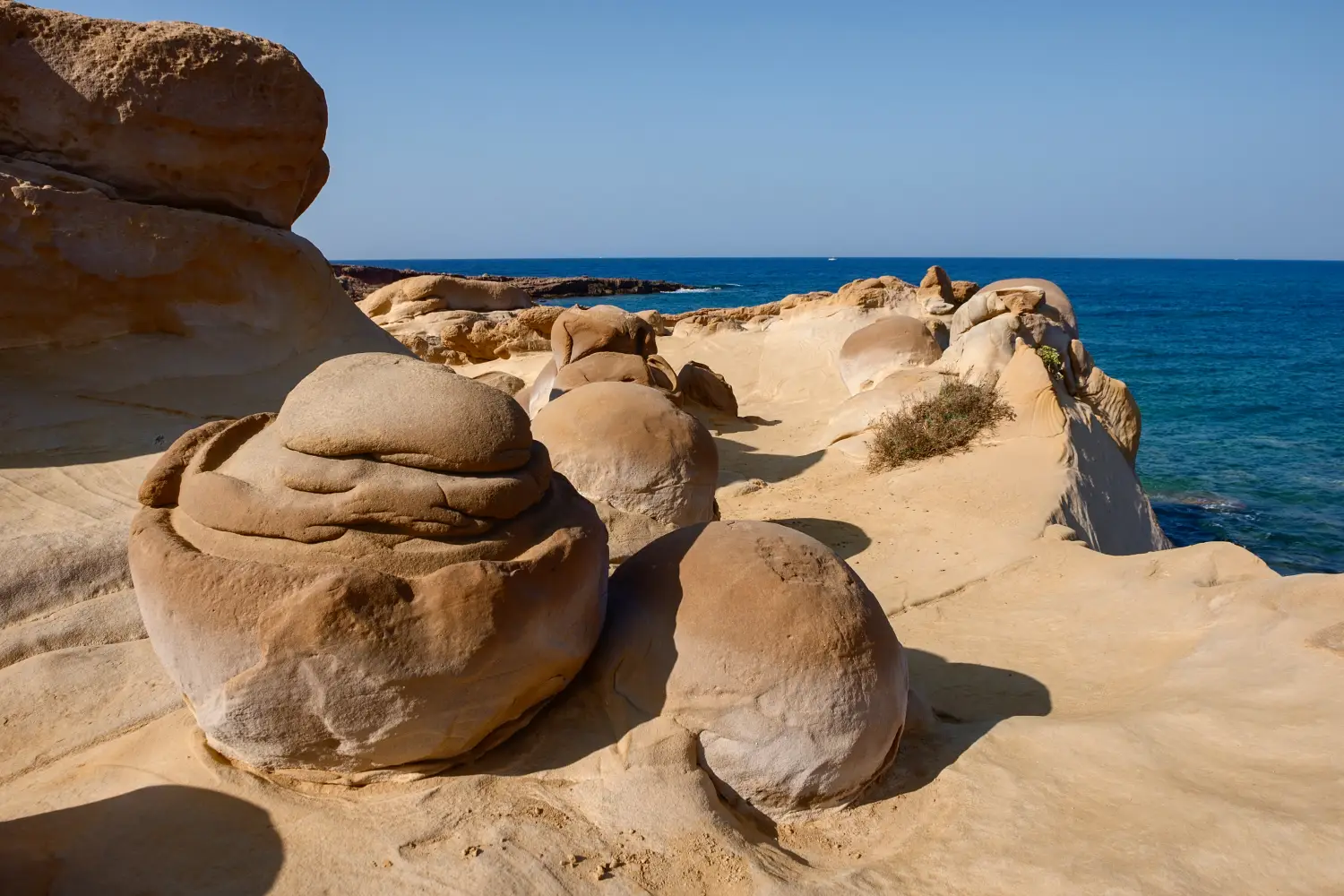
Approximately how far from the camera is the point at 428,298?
52.0 feet

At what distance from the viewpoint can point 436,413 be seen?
2.82 metres

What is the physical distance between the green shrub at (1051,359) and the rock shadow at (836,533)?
3735 mm

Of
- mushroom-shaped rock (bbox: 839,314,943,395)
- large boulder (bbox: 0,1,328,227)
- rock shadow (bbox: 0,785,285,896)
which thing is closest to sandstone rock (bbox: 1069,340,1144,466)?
mushroom-shaped rock (bbox: 839,314,943,395)

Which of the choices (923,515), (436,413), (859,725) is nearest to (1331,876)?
(859,725)

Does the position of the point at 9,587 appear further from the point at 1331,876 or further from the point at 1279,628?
the point at 1279,628

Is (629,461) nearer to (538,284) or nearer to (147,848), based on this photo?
(147,848)

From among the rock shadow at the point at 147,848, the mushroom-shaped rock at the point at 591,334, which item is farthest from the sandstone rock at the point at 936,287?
the rock shadow at the point at 147,848

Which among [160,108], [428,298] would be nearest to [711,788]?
[160,108]

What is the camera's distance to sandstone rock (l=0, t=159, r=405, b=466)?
5227 millimetres

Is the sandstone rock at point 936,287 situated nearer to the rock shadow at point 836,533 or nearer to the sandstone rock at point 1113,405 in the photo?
the sandstone rock at point 1113,405

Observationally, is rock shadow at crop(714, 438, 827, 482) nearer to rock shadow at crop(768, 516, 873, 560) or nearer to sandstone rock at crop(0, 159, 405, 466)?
rock shadow at crop(768, 516, 873, 560)

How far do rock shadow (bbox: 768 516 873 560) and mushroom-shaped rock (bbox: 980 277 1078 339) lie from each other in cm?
580

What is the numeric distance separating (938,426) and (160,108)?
6.81 m

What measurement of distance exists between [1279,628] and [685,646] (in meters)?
3.06
